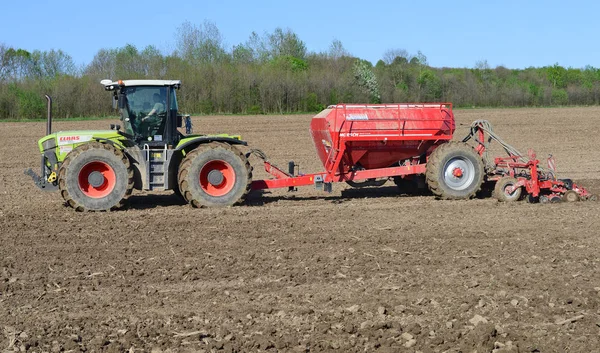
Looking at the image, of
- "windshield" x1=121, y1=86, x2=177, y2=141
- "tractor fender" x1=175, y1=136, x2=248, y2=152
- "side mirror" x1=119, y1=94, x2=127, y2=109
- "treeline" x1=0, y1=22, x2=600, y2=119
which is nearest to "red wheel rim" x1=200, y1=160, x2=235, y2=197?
"tractor fender" x1=175, y1=136, x2=248, y2=152

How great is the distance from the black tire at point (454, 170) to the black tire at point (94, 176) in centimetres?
483

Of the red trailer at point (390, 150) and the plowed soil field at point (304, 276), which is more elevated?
the red trailer at point (390, 150)

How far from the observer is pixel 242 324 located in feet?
19.5

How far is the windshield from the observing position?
11617mm

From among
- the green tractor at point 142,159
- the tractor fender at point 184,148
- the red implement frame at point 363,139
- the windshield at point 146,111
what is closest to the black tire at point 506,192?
the red implement frame at point 363,139

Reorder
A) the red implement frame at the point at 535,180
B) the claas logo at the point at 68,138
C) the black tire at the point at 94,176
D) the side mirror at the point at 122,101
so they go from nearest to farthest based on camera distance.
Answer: the black tire at the point at 94,176 → the side mirror at the point at 122,101 → the claas logo at the point at 68,138 → the red implement frame at the point at 535,180

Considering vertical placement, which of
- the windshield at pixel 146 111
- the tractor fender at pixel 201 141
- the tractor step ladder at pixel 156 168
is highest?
the windshield at pixel 146 111

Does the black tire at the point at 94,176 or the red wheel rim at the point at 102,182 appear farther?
the red wheel rim at the point at 102,182

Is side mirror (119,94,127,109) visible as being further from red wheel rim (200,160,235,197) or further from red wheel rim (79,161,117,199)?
red wheel rim (200,160,235,197)

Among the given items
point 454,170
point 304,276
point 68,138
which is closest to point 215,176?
point 68,138

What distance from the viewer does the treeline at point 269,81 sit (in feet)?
111

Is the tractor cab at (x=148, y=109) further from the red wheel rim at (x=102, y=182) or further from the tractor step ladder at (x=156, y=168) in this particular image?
the red wheel rim at (x=102, y=182)

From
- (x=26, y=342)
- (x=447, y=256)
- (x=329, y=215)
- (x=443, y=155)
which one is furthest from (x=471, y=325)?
(x=443, y=155)

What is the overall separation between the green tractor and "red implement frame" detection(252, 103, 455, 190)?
718mm
